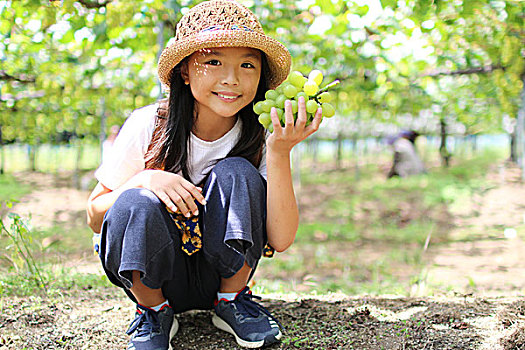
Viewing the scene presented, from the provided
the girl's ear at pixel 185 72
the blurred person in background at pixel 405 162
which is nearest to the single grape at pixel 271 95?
the girl's ear at pixel 185 72

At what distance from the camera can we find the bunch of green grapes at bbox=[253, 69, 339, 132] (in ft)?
4.45

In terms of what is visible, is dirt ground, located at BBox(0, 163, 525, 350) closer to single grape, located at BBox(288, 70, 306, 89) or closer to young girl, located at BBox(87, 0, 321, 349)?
young girl, located at BBox(87, 0, 321, 349)

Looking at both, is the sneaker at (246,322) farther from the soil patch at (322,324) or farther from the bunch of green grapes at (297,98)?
the bunch of green grapes at (297,98)

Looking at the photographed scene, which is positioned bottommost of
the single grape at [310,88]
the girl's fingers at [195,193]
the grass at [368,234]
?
the grass at [368,234]

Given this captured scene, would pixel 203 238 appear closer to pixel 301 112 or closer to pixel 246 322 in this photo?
pixel 246 322

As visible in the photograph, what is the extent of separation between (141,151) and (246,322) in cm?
69

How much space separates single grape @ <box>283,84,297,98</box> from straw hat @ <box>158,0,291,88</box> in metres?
0.21

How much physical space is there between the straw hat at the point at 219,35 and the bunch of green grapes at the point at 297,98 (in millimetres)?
190

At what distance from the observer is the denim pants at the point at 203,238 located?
131 cm

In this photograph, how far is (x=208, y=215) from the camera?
1.45m

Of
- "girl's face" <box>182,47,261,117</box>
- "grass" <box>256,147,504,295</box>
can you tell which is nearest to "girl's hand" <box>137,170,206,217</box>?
"girl's face" <box>182,47,261,117</box>

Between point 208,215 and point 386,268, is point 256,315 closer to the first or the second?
point 208,215

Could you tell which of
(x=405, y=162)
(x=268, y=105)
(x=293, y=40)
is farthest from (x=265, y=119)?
(x=405, y=162)

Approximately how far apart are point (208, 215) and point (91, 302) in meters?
0.89
